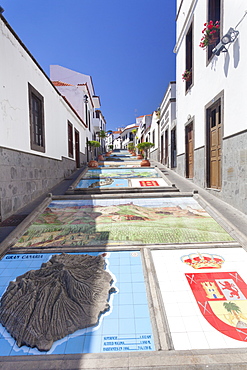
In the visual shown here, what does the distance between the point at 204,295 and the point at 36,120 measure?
21.8 ft

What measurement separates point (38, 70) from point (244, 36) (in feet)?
18.2

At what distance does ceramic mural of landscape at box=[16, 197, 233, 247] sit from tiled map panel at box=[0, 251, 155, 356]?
0.67 m

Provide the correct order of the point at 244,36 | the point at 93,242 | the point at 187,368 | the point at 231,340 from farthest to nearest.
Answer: the point at 244,36 → the point at 93,242 → the point at 231,340 → the point at 187,368

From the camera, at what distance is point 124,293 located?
7.71 feet

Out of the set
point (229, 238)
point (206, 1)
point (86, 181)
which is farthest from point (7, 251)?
point (206, 1)

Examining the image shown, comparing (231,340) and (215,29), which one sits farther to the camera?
(215,29)

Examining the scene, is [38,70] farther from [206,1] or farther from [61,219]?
[206,1]

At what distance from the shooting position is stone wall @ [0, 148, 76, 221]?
4645 millimetres

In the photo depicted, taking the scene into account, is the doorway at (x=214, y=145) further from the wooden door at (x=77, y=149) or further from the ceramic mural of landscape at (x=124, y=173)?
the wooden door at (x=77, y=149)

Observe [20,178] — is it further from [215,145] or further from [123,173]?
[215,145]

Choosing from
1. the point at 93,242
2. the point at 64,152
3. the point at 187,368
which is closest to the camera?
the point at 187,368

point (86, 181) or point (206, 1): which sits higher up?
point (206, 1)

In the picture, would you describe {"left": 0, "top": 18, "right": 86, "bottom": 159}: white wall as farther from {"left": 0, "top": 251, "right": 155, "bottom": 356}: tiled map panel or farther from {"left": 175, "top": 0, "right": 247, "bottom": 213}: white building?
{"left": 175, "top": 0, "right": 247, "bottom": 213}: white building

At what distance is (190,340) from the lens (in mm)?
1872
